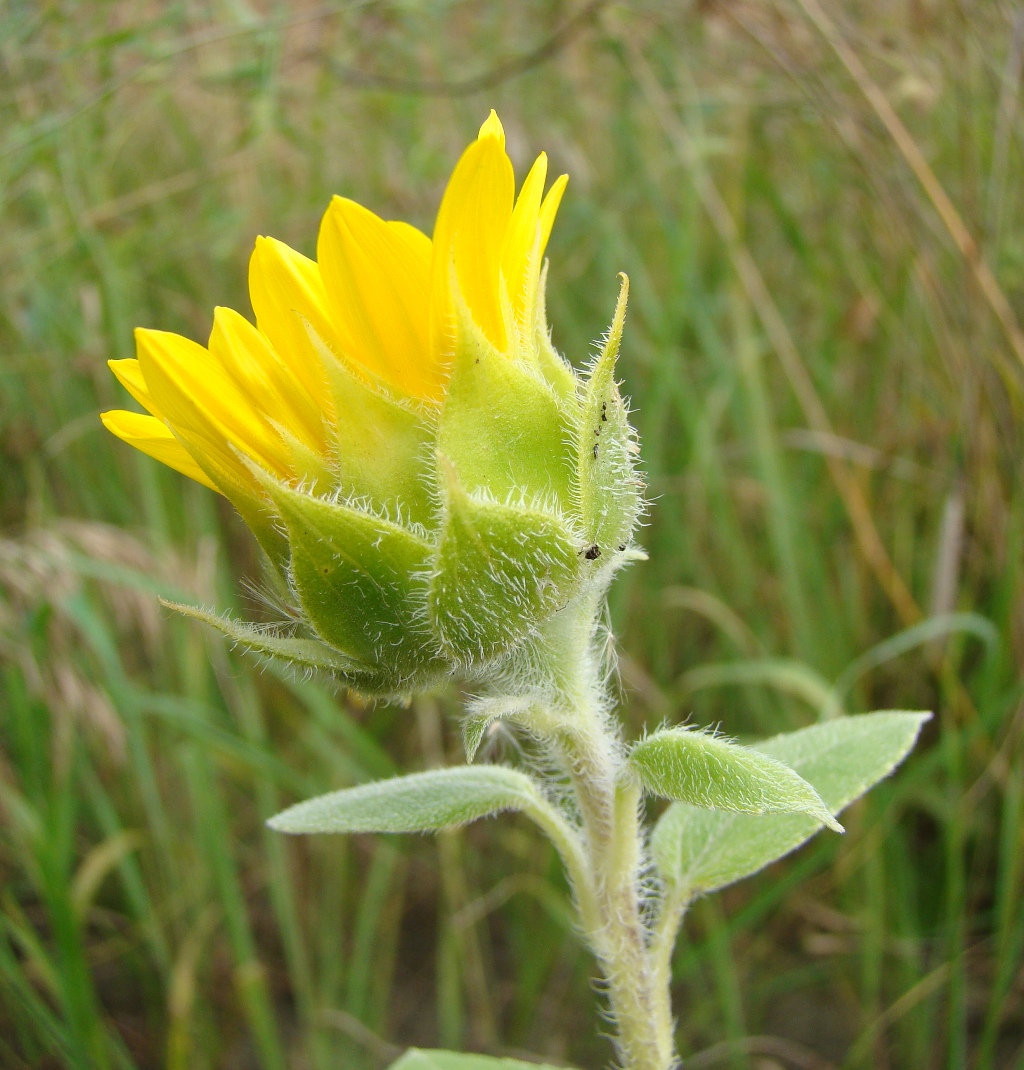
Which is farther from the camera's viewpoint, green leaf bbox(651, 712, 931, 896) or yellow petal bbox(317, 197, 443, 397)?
green leaf bbox(651, 712, 931, 896)

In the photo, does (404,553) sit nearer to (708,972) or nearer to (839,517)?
(708,972)

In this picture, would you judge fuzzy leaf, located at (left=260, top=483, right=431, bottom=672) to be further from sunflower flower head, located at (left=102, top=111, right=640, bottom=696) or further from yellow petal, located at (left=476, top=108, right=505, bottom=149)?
yellow petal, located at (left=476, top=108, right=505, bottom=149)

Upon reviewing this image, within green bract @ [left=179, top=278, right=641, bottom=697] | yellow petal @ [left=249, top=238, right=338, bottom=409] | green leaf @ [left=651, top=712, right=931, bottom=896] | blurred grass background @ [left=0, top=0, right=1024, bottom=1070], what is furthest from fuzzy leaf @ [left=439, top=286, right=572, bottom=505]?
blurred grass background @ [left=0, top=0, right=1024, bottom=1070]

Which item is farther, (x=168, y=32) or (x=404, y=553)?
(x=168, y=32)

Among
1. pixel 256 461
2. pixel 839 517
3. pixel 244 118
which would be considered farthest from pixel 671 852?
pixel 244 118

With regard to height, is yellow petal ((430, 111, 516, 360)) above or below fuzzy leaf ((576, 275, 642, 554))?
above

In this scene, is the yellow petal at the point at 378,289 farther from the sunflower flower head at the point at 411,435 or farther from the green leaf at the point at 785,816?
the green leaf at the point at 785,816

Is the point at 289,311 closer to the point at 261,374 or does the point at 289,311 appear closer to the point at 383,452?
the point at 261,374

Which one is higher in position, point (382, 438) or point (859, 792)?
point (382, 438)
